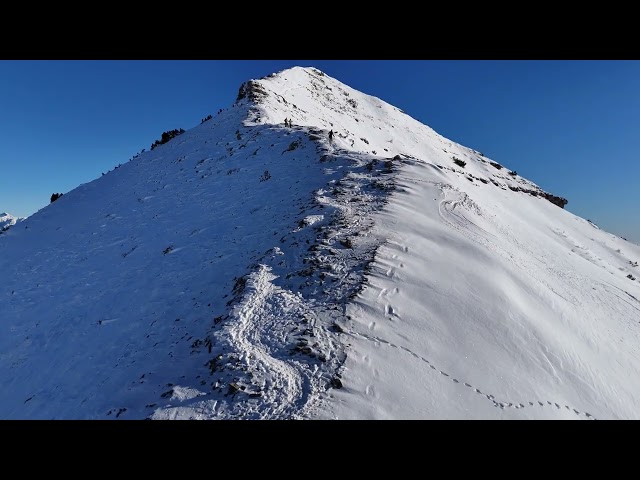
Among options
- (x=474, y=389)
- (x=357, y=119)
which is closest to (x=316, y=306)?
(x=474, y=389)

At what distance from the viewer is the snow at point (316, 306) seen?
6.52 m

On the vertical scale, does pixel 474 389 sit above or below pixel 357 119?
below

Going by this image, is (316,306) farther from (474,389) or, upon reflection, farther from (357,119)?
(357,119)

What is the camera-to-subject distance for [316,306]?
823 cm

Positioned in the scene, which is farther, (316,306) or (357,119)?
(357,119)

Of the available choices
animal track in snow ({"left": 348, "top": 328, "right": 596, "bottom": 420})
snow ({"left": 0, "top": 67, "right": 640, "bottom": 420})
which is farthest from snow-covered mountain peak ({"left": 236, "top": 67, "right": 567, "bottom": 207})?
animal track in snow ({"left": 348, "top": 328, "right": 596, "bottom": 420})

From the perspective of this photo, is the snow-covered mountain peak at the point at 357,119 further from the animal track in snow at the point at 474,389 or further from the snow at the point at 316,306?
the animal track in snow at the point at 474,389

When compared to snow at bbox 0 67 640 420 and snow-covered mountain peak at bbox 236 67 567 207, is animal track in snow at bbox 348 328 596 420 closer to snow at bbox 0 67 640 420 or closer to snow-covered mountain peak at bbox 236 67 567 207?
snow at bbox 0 67 640 420

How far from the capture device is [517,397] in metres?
6.39

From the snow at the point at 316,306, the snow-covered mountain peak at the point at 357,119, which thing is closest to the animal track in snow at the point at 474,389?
the snow at the point at 316,306

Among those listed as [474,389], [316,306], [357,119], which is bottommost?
[316,306]
